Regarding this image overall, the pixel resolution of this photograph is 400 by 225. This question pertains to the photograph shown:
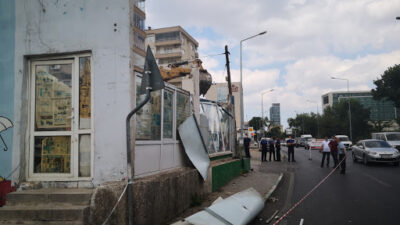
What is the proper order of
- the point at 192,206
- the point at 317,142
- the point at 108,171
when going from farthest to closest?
the point at 317,142 < the point at 192,206 < the point at 108,171

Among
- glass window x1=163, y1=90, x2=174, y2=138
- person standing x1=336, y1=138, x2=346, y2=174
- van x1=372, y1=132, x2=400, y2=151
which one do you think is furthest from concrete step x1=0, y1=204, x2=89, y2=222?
van x1=372, y1=132, x2=400, y2=151

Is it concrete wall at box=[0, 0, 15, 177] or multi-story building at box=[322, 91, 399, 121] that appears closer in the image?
concrete wall at box=[0, 0, 15, 177]

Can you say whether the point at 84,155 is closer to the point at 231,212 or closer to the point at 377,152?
the point at 231,212

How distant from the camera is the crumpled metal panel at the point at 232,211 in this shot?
483 centimetres

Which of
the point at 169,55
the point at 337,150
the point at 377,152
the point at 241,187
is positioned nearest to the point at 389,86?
the point at 377,152

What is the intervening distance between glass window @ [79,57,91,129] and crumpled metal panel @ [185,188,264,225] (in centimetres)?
241

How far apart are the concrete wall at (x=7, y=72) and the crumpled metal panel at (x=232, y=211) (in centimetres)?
335

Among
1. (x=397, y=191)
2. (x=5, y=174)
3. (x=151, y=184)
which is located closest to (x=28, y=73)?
(x=5, y=174)

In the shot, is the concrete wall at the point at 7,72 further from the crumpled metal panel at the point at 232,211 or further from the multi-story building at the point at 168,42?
the multi-story building at the point at 168,42

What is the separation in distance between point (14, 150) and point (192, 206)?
13.0 ft

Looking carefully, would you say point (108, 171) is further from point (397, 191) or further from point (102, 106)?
point (397, 191)

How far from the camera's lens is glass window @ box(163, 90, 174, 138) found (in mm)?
7000

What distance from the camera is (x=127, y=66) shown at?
5.14m

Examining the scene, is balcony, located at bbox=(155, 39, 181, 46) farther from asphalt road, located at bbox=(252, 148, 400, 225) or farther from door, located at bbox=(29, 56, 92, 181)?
door, located at bbox=(29, 56, 92, 181)
